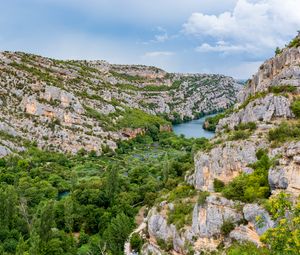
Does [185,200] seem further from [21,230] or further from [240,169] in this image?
[21,230]

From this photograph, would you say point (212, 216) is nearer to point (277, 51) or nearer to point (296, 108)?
point (296, 108)

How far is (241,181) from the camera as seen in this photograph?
34844 millimetres

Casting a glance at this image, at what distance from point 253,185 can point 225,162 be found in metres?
5.94

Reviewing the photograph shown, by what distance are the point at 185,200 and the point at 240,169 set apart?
683 centimetres

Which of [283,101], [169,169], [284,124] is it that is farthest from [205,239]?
[169,169]

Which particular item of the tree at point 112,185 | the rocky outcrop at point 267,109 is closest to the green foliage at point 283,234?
the rocky outcrop at point 267,109

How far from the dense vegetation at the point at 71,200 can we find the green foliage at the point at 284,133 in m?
12.0

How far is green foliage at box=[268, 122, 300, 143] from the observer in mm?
36219

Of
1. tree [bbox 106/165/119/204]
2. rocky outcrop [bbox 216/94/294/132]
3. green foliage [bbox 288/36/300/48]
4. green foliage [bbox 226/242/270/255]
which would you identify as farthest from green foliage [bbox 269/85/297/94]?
tree [bbox 106/165/119/204]

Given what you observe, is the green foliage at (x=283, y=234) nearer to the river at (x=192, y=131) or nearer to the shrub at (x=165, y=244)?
the shrub at (x=165, y=244)

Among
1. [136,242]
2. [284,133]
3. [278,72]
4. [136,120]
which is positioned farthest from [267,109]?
[136,120]

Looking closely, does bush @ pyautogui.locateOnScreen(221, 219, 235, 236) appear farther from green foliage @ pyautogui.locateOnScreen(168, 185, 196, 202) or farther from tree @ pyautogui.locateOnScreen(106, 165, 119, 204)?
tree @ pyautogui.locateOnScreen(106, 165, 119, 204)

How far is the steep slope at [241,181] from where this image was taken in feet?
104

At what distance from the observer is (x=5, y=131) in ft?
377
